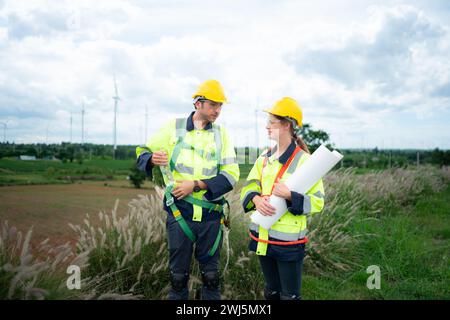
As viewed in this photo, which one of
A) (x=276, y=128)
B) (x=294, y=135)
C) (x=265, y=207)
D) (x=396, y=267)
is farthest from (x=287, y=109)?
(x=396, y=267)

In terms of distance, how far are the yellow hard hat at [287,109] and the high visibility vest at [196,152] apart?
61 centimetres

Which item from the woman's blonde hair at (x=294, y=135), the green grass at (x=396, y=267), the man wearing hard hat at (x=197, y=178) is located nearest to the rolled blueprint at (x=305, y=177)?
the woman's blonde hair at (x=294, y=135)

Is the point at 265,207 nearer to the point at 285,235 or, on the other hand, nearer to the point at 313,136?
the point at 285,235

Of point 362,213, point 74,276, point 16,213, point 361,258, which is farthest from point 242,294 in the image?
point 362,213

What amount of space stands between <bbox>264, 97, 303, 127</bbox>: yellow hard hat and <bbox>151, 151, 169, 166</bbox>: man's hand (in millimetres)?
1044

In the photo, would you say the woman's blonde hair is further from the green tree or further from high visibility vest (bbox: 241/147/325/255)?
the green tree

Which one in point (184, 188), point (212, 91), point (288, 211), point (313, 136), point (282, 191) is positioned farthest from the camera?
point (313, 136)

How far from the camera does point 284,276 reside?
3592 mm

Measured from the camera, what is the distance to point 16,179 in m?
8.91

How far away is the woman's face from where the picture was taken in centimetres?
373

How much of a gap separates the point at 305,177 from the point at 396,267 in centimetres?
364

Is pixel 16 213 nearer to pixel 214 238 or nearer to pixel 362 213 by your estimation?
pixel 214 238

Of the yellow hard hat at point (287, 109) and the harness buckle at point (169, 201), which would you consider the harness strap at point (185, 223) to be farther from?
the yellow hard hat at point (287, 109)
